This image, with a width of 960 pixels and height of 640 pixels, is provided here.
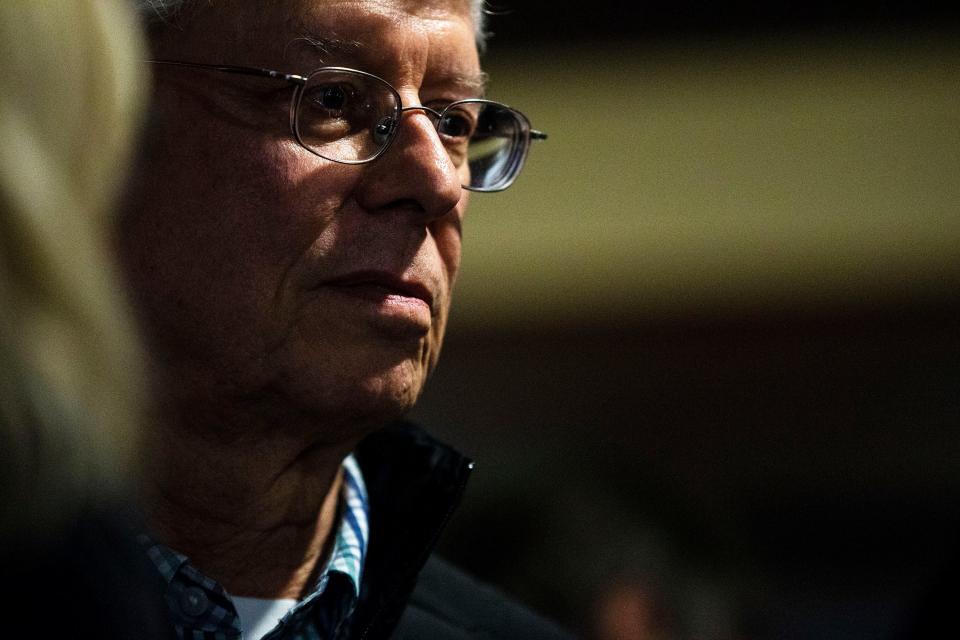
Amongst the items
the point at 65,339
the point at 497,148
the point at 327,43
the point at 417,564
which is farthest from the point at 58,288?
the point at 497,148

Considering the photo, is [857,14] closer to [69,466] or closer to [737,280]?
[737,280]

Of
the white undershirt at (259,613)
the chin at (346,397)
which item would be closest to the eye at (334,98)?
the chin at (346,397)

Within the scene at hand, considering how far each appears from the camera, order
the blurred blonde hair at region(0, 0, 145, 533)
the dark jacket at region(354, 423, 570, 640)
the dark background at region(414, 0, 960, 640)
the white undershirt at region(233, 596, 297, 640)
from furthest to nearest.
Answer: the dark background at region(414, 0, 960, 640)
the dark jacket at region(354, 423, 570, 640)
the white undershirt at region(233, 596, 297, 640)
the blurred blonde hair at region(0, 0, 145, 533)

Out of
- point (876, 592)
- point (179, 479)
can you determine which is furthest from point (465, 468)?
point (876, 592)

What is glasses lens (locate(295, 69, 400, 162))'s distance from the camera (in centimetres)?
193

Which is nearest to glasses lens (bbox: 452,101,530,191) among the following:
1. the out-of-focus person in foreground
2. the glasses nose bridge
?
the glasses nose bridge

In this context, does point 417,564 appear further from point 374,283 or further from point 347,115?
point 347,115

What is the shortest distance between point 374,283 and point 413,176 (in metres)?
0.17

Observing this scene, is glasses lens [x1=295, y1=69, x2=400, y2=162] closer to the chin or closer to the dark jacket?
the chin

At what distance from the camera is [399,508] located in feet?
7.30

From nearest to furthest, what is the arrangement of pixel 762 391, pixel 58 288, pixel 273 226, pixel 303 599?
pixel 58 288 → pixel 273 226 → pixel 303 599 → pixel 762 391

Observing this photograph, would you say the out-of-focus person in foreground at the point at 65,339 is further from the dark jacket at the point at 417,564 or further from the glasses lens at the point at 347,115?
the dark jacket at the point at 417,564

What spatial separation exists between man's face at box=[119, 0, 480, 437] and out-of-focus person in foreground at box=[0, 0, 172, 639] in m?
0.73

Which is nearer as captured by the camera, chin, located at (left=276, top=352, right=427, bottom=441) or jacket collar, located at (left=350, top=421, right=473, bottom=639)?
chin, located at (left=276, top=352, right=427, bottom=441)
